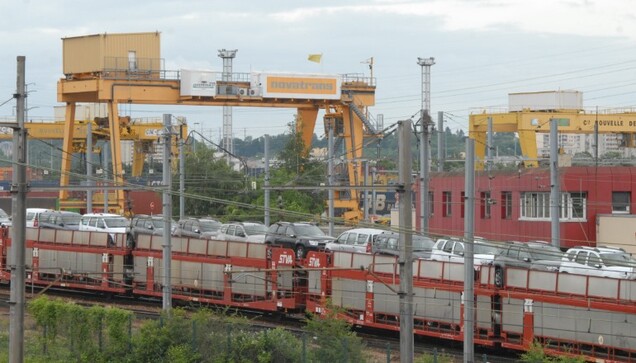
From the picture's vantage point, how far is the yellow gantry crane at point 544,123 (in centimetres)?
7350

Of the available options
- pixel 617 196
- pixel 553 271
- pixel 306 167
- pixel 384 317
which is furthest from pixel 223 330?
pixel 306 167

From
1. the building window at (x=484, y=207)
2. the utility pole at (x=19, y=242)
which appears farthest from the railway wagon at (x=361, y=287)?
the building window at (x=484, y=207)

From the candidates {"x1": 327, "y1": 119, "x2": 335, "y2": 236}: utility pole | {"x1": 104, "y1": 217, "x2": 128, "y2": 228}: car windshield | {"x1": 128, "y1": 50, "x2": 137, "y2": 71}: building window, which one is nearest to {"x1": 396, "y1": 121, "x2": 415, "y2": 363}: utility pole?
{"x1": 327, "y1": 119, "x2": 335, "y2": 236}: utility pole

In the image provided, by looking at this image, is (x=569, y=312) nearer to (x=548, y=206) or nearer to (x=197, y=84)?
(x=548, y=206)

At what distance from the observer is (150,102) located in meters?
63.3

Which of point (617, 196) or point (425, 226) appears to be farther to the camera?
point (617, 196)

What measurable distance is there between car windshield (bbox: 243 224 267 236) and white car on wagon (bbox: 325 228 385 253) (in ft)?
15.1

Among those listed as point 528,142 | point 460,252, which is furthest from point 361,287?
point 528,142

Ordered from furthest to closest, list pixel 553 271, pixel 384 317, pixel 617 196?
1. pixel 617 196
2. pixel 384 317
3. pixel 553 271

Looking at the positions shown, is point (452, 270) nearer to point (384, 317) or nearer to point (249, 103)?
point (384, 317)

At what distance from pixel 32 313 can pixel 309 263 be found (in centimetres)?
935

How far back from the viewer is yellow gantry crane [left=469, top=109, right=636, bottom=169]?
73.5 m

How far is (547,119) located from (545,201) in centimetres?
1657

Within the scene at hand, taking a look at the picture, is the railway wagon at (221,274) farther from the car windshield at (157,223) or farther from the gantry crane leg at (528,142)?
the gantry crane leg at (528,142)
